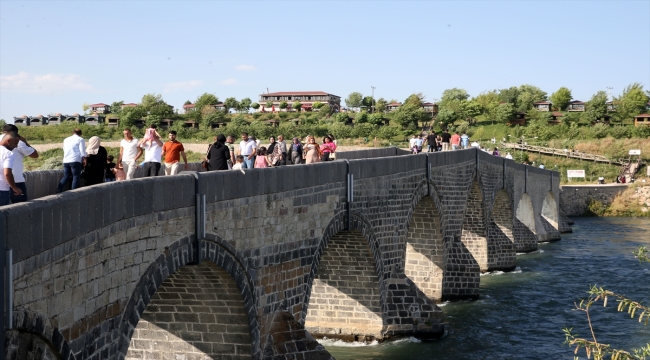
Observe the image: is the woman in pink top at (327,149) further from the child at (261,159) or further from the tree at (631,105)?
the tree at (631,105)

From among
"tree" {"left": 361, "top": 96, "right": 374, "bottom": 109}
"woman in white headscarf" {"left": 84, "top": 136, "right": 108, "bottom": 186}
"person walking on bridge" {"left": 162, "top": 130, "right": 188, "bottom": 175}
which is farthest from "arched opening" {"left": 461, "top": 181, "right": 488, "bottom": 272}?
"tree" {"left": 361, "top": 96, "right": 374, "bottom": 109}

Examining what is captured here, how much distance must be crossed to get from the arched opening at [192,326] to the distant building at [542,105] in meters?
100

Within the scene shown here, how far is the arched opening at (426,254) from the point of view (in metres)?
25.4

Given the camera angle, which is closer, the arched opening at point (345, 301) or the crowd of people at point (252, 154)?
the crowd of people at point (252, 154)

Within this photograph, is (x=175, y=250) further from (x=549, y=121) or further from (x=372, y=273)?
(x=549, y=121)

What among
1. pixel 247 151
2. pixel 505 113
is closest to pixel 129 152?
pixel 247 151

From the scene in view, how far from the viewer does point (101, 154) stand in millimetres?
12273

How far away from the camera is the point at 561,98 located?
10969cm

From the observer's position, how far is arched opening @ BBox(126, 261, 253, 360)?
1317 centimetres

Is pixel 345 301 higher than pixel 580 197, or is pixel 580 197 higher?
Answer: pixel 345 301

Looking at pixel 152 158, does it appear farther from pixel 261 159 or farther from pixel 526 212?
pixel 526 212

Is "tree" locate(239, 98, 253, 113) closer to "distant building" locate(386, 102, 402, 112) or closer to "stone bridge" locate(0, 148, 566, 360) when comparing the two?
"distant building" locate(386, 102, 402, 112)

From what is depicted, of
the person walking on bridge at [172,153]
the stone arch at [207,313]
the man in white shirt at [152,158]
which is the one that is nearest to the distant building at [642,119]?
the person walking on bridge at [172,153]

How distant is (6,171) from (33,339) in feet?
7.34
